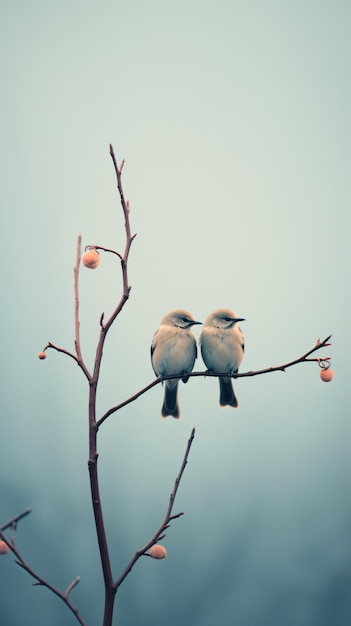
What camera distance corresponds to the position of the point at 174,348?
5.27ft

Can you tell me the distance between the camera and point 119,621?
120 inches

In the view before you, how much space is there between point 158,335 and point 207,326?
15 cm

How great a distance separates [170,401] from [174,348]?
223mm

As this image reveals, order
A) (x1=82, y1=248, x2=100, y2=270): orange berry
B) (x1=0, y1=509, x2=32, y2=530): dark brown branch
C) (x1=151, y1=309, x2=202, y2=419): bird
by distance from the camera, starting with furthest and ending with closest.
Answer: (x1=151, y1=309, x2=202, y2=419): bird < (x1=82, y1=248, x2=100, y2=270): orange berry < (x1=0, y1=509, x2=32, y2=530): dark brown branch

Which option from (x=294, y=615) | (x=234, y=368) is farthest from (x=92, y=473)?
(x=294, y=615)

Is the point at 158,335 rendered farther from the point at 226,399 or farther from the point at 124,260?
the point at 124,260

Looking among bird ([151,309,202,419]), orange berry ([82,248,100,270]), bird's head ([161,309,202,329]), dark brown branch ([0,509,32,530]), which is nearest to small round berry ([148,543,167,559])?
dark brown branch ([0,509,32,530])

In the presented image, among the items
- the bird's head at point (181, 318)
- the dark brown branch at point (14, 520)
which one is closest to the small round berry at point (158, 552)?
the dark brown branch at point (14, 520)

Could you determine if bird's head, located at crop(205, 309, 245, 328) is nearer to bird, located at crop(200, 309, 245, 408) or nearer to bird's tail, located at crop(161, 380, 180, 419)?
bird, located at crop(200, 309, 245, 408)

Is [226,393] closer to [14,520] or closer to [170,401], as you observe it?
[170,401]

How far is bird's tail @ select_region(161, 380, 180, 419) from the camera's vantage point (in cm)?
167

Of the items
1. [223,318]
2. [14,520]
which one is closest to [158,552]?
[14,520]

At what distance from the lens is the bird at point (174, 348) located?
1.59 meters

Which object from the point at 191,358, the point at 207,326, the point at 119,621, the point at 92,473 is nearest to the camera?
the point at 92,473
